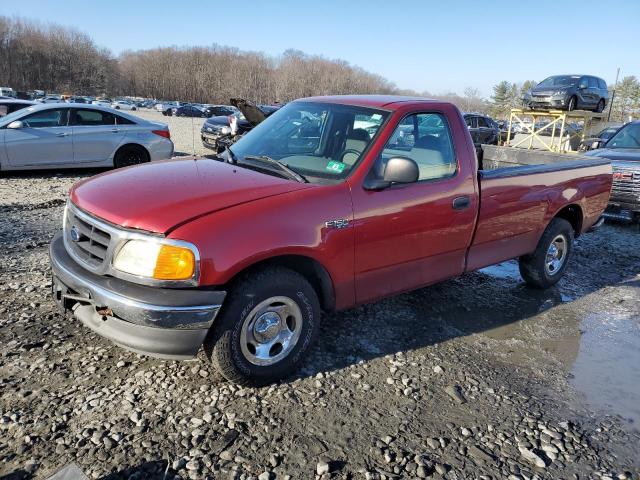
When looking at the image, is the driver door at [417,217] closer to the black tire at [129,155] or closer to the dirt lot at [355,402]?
the dirt lot at [355,402]

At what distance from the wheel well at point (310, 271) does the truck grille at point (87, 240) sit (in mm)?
789

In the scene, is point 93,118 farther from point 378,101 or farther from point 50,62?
point 50,62

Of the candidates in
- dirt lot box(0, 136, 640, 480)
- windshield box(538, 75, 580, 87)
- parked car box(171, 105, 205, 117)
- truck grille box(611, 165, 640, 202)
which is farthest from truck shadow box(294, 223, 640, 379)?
parked car box(171, 105, 205, 117)

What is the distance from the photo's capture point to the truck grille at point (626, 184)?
8.45 meters

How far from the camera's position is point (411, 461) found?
2.74m

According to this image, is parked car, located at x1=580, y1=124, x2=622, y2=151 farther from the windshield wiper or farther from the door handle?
the windshield wiper

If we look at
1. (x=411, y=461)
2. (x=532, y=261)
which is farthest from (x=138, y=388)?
(x=532, y=261)

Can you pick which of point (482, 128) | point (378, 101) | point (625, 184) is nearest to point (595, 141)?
point (625, 184)

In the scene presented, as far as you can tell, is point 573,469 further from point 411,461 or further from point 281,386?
point 281,386

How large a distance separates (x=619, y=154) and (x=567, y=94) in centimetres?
1140

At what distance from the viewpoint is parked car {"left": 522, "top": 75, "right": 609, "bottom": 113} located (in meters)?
19.1

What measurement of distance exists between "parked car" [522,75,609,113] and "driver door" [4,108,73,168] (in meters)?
16.9

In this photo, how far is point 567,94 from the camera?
19.0m

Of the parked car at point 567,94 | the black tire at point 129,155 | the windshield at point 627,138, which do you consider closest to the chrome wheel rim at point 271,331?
the black tire at point 129,155
